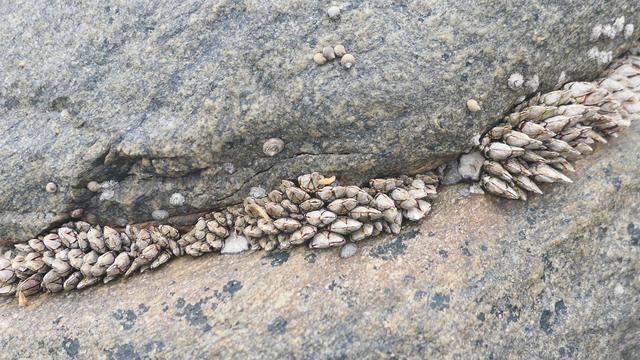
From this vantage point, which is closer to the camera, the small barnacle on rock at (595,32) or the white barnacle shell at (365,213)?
the white barnacle shell at (365,213)

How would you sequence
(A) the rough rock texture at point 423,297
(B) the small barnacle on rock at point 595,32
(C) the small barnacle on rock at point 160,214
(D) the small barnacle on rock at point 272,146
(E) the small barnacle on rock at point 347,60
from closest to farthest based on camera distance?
(A) the rough rock texture at point 423,297, (E) the small barnacle on rock at point 347,60, (D) the small barnacle on rock at point 272,146, (B) the small barnacle on rock at point 595,32, (C) the small barnacle on rock at point 160,214

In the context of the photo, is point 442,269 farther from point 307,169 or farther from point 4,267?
point 4,267

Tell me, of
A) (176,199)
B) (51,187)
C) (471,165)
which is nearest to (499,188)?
(471,165)

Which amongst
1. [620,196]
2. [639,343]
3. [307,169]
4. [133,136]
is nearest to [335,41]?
[307,169]

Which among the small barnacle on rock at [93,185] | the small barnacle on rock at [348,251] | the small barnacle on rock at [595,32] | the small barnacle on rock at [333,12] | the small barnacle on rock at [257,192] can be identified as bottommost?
the small barnacle on rock at [348,251]

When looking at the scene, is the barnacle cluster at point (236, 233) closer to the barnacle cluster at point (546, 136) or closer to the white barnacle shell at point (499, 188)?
the white barnacle shell at point (499, 188)

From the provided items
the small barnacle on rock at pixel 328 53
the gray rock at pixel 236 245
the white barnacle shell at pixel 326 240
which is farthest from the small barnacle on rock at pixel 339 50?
the gray rock at pixel 236 245

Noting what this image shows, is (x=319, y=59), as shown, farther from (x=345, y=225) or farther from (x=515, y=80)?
(x=515, y=80)
